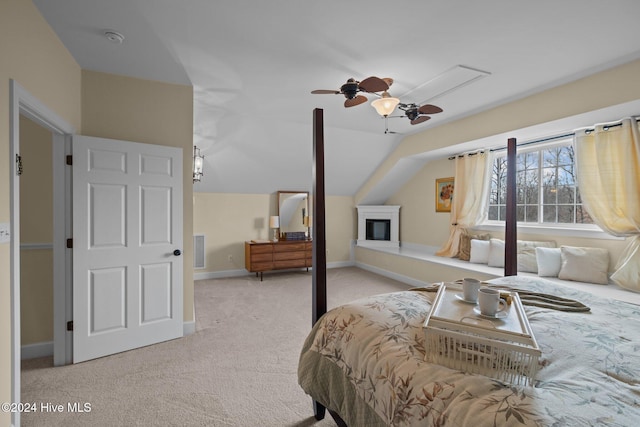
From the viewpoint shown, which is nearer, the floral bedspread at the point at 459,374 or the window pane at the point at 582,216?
the floral bedspread at the point at 459,374

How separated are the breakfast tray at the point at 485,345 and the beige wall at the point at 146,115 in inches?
106

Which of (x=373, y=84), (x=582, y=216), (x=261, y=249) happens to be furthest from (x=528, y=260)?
(x=261, y=249)

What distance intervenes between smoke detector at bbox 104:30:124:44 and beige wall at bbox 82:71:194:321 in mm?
617

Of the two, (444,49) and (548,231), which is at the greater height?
(444,49)

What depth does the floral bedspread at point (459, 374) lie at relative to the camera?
80cm

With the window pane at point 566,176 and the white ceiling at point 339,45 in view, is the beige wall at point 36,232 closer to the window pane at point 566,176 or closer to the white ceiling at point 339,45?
the white ceiling at point 339,45

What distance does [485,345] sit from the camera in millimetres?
959

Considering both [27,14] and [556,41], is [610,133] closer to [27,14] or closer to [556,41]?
[556,41]

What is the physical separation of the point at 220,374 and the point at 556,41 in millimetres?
3551

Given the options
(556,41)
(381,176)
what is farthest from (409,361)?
(381,176)

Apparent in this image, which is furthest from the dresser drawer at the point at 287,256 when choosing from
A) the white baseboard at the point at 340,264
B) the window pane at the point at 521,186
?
the window pane at the point at 521,186

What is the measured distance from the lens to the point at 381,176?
577 centimetres

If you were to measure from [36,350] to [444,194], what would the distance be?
5468 mm

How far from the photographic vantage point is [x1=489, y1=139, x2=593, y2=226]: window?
3.79 meters
